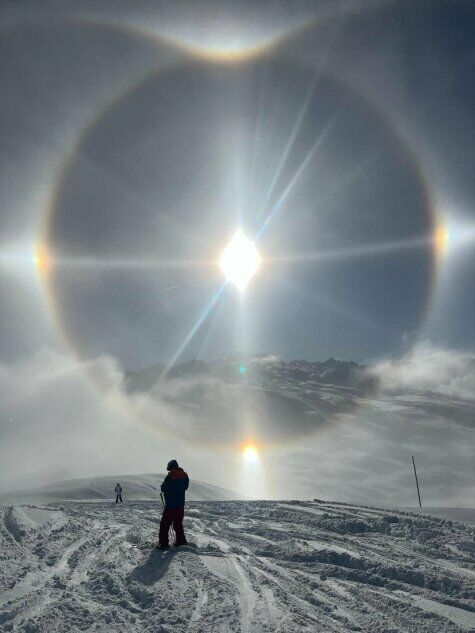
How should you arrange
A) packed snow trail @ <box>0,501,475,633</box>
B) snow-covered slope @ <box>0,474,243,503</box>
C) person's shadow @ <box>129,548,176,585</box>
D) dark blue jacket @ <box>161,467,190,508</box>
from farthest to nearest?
snow-covered slope @ <box>0,474,243,503</box> < dark blue jacket @ <box>161,467,190,508</box> < person's shadow @ <box>129,548,176,585</box> < packed snow trail @ <box>0,501,475,633</box>

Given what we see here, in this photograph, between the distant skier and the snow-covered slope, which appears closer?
the distant skier

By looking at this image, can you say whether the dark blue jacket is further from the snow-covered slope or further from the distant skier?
the snow-covered slope

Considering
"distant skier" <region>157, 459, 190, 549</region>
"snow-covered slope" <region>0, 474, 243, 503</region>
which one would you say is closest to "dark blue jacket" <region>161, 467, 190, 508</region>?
"distant skier" <region>157, 459, 190, 549</region>

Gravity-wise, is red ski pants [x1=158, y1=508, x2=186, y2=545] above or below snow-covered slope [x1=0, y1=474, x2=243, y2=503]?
below

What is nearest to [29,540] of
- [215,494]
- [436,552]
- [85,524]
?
[85,524]

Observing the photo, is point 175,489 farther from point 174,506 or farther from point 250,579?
point 250,579

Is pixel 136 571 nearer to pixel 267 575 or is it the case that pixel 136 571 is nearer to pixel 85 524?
pixel 267 575
